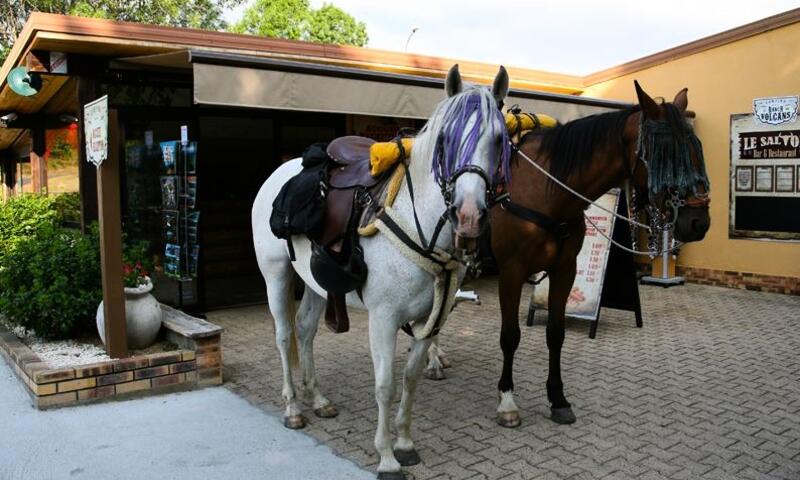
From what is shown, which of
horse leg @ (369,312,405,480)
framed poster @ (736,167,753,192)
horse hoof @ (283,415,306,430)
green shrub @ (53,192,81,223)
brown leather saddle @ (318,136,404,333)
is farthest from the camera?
green shrub @ (53,192,81,223)

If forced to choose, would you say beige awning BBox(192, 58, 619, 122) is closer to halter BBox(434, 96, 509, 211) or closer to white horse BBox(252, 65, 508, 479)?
→ white horse BBox(252, 65, 508, 479)

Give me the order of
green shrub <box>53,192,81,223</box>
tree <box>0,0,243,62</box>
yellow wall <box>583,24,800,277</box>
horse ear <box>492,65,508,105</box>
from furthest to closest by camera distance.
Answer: tree <box>0,0,243,62</box> < green shrub <box>53,192,81,223</box> < yellow wall <box>583,24,800,277</box> < horse ear <box>492,65,508,105</box>

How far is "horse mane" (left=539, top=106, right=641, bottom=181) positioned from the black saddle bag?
140 cm

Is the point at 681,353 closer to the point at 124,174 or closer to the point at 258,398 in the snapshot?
the point at 258,398

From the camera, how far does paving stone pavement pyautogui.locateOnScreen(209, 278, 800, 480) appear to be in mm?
3271

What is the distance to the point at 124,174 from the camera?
6.88 meters

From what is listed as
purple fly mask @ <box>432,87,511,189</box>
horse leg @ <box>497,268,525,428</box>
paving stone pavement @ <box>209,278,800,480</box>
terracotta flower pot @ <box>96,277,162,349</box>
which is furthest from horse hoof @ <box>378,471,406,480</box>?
terracotta flower pot @ <box>96,277,162,349</box>

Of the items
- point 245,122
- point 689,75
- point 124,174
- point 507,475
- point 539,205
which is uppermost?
point 689,75

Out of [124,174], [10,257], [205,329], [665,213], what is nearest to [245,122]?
[124,174]

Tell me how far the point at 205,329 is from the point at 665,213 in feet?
10.7

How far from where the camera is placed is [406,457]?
3246 mm

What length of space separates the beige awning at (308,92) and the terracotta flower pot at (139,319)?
1.65 metres

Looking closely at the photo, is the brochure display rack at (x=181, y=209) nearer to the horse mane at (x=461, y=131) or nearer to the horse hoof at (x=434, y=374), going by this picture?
the horse hoof at (x=434, y=374)

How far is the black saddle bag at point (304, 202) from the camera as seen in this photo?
3.24 m
